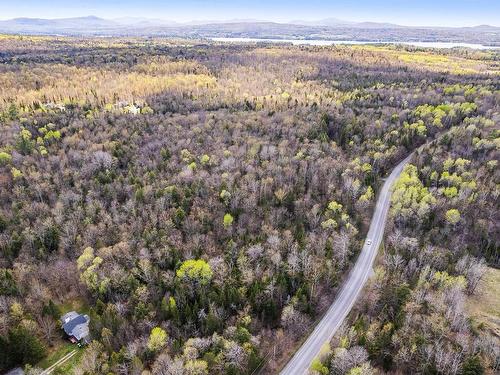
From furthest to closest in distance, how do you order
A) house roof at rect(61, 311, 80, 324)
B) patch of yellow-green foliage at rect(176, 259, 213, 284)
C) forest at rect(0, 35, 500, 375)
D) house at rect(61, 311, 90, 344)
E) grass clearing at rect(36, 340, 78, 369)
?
patch of yellow-green foliage at rect(176, 259, 213, 284), house roof at rect(61, 311, 80, 324), house at rect(61, 311, 90, 344), grass clearing at rect(36, 340, 78, 369), forest at rect(0, 35, 500, 375)

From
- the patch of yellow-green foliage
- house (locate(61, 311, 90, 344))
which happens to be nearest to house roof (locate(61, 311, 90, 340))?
house (locate(61, 311, 90, 344))

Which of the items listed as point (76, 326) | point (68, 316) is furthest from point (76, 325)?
point (68, 316)

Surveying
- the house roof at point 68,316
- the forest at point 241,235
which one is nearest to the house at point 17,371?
the forest at point 241,235

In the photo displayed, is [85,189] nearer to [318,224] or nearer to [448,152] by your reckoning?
[318,224]

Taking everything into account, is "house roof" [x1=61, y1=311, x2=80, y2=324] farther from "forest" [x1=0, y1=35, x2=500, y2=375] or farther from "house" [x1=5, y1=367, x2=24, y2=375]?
"house" [x1=5, y1=367, x2=24, y2=375]

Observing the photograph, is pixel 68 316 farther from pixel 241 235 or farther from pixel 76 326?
pixel 241 235
